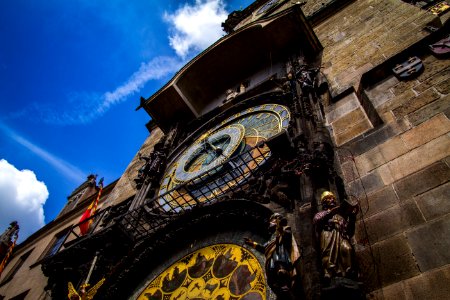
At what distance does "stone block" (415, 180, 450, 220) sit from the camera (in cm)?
291

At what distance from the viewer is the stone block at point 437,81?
4211mm

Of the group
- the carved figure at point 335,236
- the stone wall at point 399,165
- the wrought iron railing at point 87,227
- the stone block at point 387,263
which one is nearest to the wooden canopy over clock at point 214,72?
the stone wall at point 399,165

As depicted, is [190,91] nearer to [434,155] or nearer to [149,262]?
[149,262]

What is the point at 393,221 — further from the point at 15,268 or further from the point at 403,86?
the point at 15,268

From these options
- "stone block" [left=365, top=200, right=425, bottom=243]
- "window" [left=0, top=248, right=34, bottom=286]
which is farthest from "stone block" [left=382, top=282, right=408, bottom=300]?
"window" [left=0, top=248, right=34, bottom=286]

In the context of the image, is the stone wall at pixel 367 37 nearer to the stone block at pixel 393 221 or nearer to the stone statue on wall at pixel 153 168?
the stone block at pixel 393 221

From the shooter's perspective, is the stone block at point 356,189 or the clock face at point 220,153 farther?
the clock face at point 220,153

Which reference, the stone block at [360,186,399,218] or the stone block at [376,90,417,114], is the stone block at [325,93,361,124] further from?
the stone block at [360,186,399,218]

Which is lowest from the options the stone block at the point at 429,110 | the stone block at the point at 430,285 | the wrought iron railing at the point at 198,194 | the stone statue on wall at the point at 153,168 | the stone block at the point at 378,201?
the stone block at the point at 430,285

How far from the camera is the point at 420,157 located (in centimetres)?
351

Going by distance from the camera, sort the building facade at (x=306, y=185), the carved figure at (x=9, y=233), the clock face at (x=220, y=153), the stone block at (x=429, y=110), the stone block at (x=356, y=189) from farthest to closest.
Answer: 1. the carved figure at (x=9, y=233)
2. the clock face at (x=220, y=153)
3. the stone block at (x=429, y=110)
4. the stone block at (x=356, y=189)
5. the building facade at (x=306, y=185)

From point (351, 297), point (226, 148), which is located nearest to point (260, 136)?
point (226, 148)

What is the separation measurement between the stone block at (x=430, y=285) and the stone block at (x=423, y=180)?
87 centimetres

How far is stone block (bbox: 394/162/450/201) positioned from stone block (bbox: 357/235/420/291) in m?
0.51
